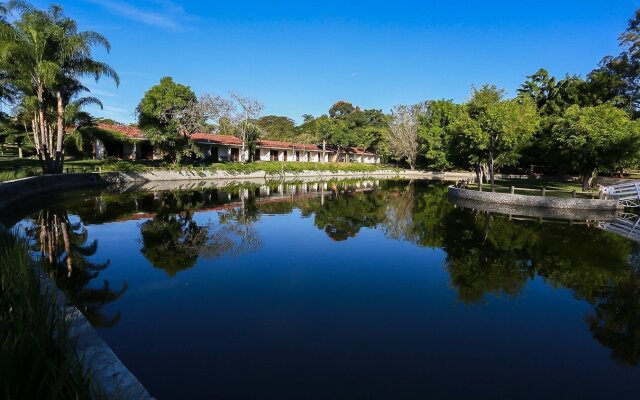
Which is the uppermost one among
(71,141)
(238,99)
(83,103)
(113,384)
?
(238,99)

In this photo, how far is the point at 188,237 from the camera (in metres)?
12.8

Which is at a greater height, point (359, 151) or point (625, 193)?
point (359, 151)

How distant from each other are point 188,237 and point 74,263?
3.83 m

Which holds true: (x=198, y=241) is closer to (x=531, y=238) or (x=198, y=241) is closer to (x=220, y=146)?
(x=531, y=238)

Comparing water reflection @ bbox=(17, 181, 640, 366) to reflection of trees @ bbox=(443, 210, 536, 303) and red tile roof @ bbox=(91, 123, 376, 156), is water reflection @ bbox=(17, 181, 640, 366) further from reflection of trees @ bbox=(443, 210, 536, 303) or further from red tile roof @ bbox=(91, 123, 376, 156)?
red tile roof @ bbox=(91, 123, 376, 156)

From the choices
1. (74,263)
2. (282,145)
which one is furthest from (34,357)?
(282,145)

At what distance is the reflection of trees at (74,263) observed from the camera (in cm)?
678

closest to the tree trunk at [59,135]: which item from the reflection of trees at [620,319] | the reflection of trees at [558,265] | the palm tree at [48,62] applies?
the palm tree at [48,62]

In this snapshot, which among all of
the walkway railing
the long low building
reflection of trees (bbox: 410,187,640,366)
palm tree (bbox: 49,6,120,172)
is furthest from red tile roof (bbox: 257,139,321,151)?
reflection of trees (bbox: 410,187,640,366)

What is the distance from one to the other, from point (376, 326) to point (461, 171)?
60245 millimetres

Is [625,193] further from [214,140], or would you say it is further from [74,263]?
[214,140]

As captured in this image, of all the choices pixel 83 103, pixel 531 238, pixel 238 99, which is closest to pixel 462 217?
pixel 531 238

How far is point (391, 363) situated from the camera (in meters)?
5.16

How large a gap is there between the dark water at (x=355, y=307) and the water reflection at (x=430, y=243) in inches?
2.7
